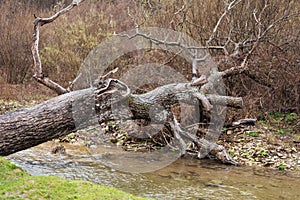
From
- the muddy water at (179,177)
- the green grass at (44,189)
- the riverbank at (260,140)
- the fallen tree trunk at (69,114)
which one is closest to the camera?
the green grass at (44,189)

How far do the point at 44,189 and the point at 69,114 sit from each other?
152cm

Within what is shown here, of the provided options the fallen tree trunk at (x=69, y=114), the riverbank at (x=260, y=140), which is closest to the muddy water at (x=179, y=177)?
the riverbank at (x=260, y=140)

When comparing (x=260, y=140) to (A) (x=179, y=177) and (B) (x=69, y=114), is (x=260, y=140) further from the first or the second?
(B) (x=69, y=114)

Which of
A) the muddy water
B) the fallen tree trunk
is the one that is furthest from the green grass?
the muddy water

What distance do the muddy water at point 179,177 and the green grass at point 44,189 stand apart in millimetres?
1217

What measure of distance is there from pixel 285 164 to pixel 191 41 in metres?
4.12

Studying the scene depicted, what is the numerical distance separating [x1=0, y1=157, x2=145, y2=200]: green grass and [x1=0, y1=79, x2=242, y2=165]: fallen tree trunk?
0.56 metres

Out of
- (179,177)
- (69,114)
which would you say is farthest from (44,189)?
(179,177)

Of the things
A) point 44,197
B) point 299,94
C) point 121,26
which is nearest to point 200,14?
point 299,94

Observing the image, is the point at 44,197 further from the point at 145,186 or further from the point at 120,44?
the point at 120,44

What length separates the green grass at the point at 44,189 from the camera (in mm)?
3776

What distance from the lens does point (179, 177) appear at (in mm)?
6082

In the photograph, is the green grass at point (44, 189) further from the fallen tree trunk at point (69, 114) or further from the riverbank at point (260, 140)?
the riverbank at point (260, 140)

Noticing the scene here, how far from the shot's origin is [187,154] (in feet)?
24.5
